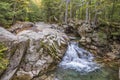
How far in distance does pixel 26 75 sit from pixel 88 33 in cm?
1286

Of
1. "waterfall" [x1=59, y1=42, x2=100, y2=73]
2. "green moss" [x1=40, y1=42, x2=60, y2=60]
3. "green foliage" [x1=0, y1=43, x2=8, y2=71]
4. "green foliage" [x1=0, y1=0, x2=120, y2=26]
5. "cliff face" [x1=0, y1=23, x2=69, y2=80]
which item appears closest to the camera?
"green foliage" [x1=0, y1=43, x2=8, y2=71]

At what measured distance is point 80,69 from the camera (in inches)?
562

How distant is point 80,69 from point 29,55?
4638 millimetres

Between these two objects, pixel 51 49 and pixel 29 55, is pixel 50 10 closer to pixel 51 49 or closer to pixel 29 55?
pixel 51 49

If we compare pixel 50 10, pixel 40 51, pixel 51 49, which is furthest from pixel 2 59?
pixel 50 10

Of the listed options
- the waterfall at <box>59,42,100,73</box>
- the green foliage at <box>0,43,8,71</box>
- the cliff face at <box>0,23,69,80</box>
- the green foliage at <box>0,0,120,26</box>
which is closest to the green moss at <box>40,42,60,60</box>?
the cliff face at <box>0,23,69,80</box>

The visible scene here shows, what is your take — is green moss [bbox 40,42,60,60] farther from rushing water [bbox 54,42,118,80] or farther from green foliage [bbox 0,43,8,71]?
green foliage [bbox 0,43,8,71]

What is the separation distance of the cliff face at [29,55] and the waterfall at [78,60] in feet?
2.88

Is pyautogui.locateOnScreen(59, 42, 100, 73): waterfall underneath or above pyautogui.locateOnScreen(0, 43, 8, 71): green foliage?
underneath

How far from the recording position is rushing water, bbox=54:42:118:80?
12.9 meters

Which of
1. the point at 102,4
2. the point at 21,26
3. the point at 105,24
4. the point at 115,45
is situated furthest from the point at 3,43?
the point at 102,4

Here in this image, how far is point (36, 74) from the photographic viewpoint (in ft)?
39.4

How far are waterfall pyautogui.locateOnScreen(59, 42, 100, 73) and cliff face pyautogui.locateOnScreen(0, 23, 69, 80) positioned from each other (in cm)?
88

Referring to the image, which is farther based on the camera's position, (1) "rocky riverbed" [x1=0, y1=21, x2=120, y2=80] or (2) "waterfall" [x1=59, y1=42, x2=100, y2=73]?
(2) "waterfall" [x1=59, y1=42, x2=100, y2=73]
